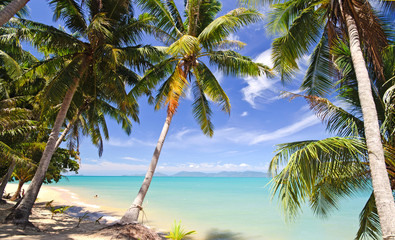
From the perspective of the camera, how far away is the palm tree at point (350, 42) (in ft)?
10.1

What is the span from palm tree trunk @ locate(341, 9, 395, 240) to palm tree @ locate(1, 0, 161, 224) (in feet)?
19.0

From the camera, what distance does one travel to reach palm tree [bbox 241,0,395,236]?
3.06m

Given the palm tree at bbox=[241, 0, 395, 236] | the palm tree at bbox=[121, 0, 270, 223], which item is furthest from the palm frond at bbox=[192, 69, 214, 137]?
the palm tree at bbox=[241, 0, 395, 236]

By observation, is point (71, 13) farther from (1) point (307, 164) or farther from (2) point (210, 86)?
(1) point (307, 164)

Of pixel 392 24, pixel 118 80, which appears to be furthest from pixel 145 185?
pixel 392 24

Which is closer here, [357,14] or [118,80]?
[357,14]

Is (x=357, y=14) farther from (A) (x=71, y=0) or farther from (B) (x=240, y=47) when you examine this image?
(A) (x=71, y=0)

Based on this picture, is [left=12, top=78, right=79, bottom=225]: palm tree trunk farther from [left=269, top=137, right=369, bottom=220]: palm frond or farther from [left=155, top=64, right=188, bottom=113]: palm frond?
[left=269, top=137, right=369, bottom=220]: palm frond

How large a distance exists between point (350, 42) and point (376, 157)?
6.78 feet

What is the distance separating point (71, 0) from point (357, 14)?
8335 millimetres

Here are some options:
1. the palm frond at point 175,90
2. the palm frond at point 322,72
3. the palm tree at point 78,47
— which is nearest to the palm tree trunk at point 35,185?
the palm tree at point 78,47

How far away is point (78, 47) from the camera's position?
8.01 meters

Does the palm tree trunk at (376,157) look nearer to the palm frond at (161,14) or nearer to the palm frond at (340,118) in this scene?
the palm frond at (340,118)

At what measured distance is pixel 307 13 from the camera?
482 centimetres
